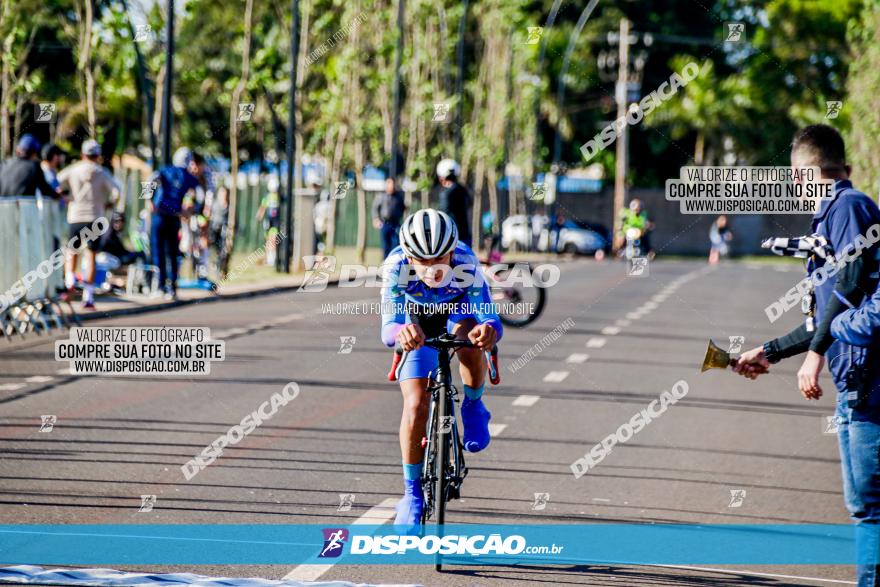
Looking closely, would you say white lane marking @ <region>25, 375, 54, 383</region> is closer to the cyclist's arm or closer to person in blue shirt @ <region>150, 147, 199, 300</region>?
the cyclist's arm

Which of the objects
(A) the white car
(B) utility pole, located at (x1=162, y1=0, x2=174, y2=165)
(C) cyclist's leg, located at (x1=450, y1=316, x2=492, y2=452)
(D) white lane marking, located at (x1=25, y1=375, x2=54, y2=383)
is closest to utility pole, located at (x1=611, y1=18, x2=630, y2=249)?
(A) the white car

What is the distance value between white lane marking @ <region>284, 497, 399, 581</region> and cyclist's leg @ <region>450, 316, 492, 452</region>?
2.30 feet

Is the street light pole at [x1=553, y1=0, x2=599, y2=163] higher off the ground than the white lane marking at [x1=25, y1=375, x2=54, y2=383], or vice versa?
the street light pole at [x1=553, y1=0, x2=599, y2=163]

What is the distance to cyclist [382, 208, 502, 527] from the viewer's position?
6590 millimetres

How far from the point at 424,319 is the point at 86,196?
508 inches

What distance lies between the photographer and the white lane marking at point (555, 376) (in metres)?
14.3

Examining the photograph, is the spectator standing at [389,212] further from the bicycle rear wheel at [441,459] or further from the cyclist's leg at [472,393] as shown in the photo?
the bicycle rear wheel at [441,459]

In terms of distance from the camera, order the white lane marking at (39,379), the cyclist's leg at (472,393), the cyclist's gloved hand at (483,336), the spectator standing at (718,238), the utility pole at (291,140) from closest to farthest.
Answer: the cyclist's gloved hand at (483,336) < the cyclist's leg at (472,393) < the white lane marking at (39,379) < the utility pole at (291,140) < the spectator standing at (718,238)

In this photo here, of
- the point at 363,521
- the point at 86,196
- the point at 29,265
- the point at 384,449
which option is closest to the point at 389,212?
the point at 86,196

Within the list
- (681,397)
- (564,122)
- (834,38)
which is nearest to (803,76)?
(834,38)

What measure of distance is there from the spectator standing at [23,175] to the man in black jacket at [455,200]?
463 centimetres

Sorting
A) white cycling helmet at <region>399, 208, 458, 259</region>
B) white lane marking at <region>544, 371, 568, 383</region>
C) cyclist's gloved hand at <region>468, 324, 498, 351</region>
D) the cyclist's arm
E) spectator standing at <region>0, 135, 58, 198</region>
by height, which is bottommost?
white lane marking at <region>544, 371, 568, 383</region>

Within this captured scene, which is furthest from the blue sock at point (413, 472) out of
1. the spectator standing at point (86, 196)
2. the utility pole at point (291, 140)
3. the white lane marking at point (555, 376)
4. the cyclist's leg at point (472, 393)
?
the utility pole at point (291, 140)

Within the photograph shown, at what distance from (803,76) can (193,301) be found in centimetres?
5238
